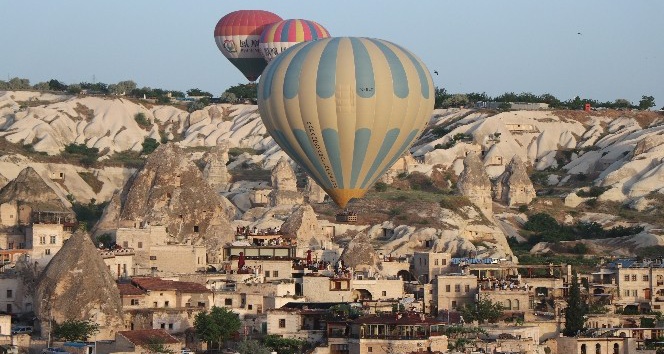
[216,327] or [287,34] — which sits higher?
[287,34]

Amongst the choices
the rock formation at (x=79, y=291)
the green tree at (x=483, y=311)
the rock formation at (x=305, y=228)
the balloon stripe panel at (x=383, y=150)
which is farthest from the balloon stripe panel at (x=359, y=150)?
the rock formation at (x=305, y=228)

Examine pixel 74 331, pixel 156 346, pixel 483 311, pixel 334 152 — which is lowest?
pixel 156 346

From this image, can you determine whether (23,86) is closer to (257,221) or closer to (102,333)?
(257,221)

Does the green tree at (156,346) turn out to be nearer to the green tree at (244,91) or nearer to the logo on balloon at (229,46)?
the logo on balloon at (229,46)

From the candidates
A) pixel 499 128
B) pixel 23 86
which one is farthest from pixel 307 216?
pixel 23 86

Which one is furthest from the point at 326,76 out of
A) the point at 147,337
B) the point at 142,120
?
the point at 142,120

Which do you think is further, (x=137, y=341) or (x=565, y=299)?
(x=565, y=299)

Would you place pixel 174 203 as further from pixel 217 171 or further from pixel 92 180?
pixel 92 180
